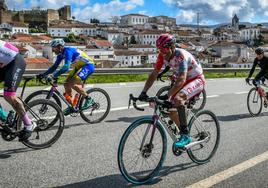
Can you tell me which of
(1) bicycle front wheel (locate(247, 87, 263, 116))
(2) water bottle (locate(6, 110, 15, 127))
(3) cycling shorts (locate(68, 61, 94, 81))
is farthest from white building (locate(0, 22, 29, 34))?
(2) water bottle (locate(6, 110, 15, 127))

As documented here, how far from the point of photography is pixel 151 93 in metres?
14.4

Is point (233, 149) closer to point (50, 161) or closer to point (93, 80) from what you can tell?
point (50, 161)

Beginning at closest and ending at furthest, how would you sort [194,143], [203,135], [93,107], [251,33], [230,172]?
1. [230,172]
2. [194,143]
3. [203,135]
4. [93,107]
5. [251,33]

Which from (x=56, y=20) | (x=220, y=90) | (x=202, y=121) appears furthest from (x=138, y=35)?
(x=202, y=121)

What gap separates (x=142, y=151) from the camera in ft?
16.4

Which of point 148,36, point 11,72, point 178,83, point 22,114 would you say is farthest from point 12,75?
point 148,36

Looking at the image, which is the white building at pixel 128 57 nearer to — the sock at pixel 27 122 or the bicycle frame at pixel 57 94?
the bicycle frame at pixel 57 94

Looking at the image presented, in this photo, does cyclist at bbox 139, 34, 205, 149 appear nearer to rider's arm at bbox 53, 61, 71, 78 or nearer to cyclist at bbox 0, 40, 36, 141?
cyclist at bbox 0, 40, 36, 141

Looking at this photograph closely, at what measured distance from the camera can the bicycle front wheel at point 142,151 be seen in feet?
15.6

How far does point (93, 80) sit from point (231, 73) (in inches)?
466

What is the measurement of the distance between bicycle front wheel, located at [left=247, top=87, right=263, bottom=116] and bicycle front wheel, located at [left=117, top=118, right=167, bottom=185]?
18.4ft

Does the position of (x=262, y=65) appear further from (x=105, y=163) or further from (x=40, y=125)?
(x=40, y=125)

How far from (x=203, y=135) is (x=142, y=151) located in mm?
1337

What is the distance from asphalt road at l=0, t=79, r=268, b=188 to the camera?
4938 mm
